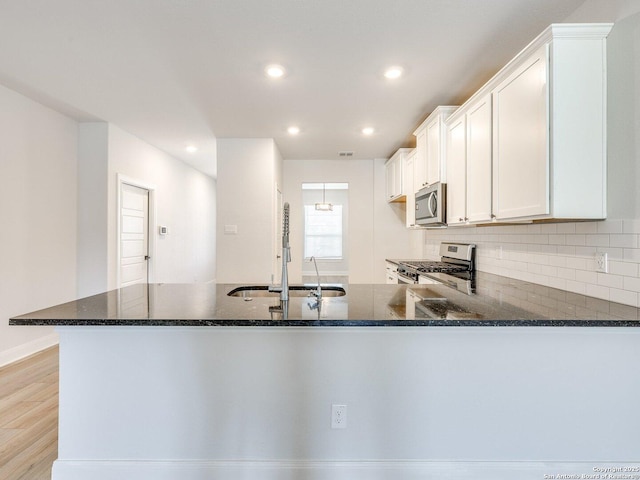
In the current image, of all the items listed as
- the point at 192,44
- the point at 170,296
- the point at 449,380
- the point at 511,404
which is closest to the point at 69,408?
the point at 170,296

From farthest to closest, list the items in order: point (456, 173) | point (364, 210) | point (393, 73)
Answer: point (364, 210), point (456, 173), point (393, 73)

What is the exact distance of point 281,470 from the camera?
5.49ft

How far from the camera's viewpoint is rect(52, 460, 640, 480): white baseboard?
166 centimetres

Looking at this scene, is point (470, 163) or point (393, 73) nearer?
point (470, 163)

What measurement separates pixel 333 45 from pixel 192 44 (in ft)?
3.13

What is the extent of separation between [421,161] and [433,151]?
42 centimetres

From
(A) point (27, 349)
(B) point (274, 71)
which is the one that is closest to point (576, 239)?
(B) point (274, 71)

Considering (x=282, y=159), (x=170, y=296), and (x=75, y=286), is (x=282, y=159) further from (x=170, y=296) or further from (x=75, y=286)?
(x=170, y=296)

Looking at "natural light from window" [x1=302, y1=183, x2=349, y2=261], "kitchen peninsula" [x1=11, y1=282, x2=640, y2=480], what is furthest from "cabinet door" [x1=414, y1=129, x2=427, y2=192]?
"natural light from window" [x1=302, y1=183, x2=349, y2=261]

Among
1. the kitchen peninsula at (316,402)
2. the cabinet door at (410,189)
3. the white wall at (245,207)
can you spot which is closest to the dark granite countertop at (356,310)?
the kitchen peninsula at (316,402)

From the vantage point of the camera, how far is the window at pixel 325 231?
9.83 m

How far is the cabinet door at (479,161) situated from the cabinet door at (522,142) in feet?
0.28

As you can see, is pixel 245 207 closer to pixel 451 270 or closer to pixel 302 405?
pixel 451 270

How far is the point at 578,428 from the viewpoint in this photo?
5.34 feet
